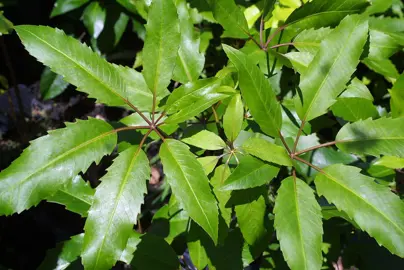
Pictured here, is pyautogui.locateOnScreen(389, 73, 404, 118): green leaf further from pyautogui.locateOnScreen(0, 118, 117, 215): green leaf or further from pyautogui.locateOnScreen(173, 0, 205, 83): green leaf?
pyautogui.locateOnScreen(0, 118, 117, 215): green leaf

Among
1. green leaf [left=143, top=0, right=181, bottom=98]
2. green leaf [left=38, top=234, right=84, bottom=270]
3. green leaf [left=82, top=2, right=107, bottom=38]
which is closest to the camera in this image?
green leaf [left=143, top=0, right=181, bottom=98]

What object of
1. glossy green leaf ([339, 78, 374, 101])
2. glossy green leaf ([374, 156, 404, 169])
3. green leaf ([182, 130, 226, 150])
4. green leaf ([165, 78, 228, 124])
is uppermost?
green leaf ([165, 78, 228, 124])

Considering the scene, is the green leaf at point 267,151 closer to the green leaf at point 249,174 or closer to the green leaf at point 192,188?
the green leaf at point 249,174

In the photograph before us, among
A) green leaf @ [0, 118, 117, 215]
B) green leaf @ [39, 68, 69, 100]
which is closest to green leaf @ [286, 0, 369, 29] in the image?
green leaf @ [0, 118, 117, 215]

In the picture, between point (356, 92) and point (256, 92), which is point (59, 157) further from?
point (356, 92)

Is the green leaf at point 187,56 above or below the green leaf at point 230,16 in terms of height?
below

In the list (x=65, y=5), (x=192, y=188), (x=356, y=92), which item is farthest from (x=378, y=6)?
(x=65, y=5)

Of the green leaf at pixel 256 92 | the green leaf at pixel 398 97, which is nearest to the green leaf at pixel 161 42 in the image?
the green leaf at pixel 256 92
